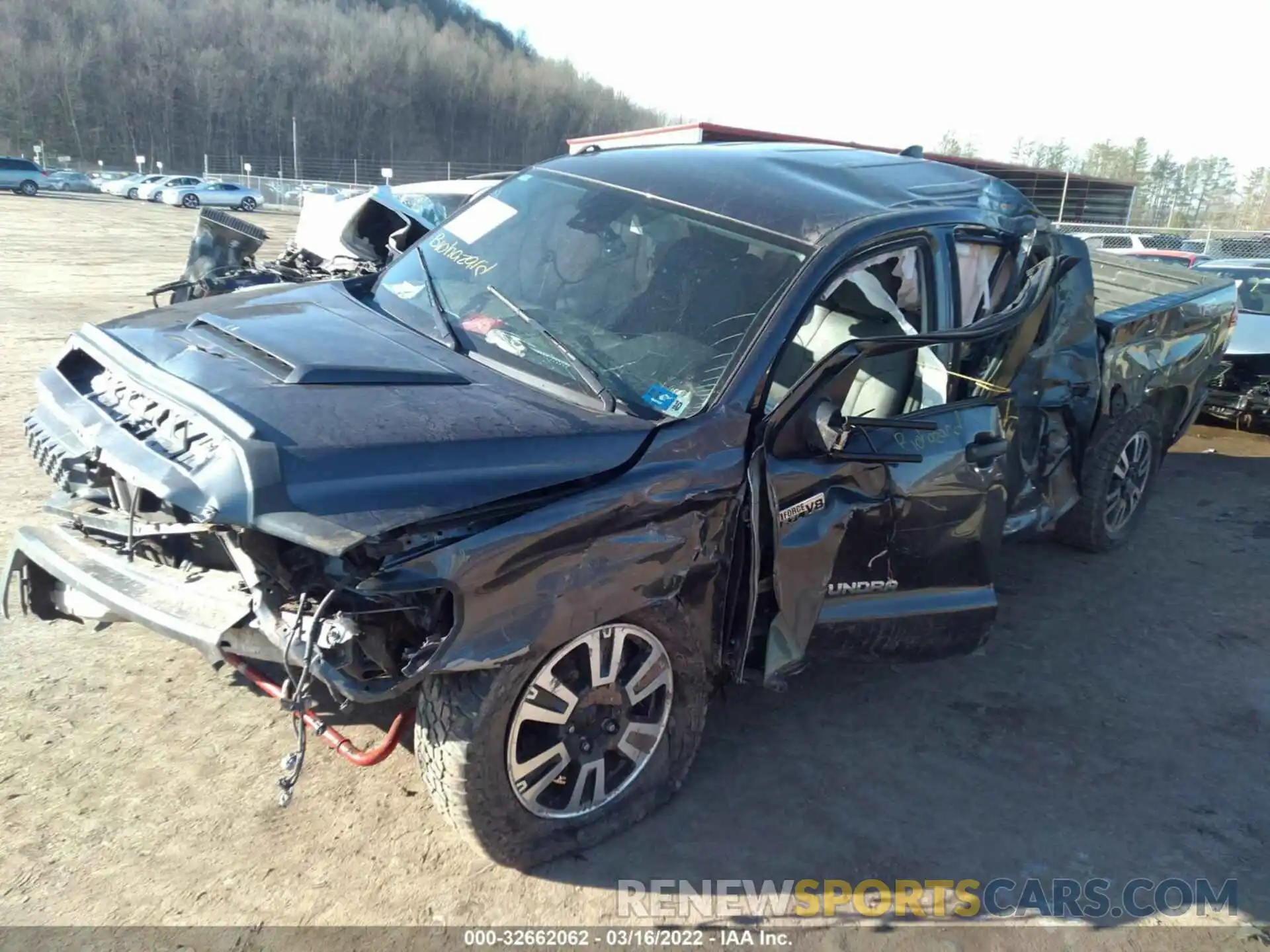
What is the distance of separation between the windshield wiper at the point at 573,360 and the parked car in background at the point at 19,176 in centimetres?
4644

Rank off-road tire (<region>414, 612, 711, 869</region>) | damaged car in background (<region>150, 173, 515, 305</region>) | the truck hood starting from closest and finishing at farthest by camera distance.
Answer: the truck hood → off-road tire (<region>414, 612, 711, 869</region>) → damaged car in background (<region>150, 173, 515, 305</region>)

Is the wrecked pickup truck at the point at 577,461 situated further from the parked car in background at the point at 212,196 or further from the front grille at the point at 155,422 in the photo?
the parked car in background at the point at 212,196

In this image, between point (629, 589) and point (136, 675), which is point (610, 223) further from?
point (136, 675)

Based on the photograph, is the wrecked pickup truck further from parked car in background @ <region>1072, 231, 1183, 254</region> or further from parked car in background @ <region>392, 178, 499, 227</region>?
parked car in background @ <region>1072, 231, 1183, 254</region>

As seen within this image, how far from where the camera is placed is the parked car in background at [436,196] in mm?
8945

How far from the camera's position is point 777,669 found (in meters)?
3.20

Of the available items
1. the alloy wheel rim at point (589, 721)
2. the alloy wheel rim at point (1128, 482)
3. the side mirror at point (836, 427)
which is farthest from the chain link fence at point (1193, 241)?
the alloy wheel rim at point (589, 721)

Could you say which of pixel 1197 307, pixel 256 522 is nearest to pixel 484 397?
pixel 256 522

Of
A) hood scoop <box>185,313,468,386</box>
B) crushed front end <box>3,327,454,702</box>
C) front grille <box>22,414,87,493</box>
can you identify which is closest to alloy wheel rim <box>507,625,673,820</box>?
crushed front end <box>3,327,454,702</box>

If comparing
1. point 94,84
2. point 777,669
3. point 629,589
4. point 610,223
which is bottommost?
point 777,669

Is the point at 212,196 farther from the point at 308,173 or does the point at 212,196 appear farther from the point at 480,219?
the point at 480,219

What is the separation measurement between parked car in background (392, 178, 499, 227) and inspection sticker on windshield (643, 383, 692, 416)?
4.99m

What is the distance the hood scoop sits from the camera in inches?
112

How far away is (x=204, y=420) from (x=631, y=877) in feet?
5.99
